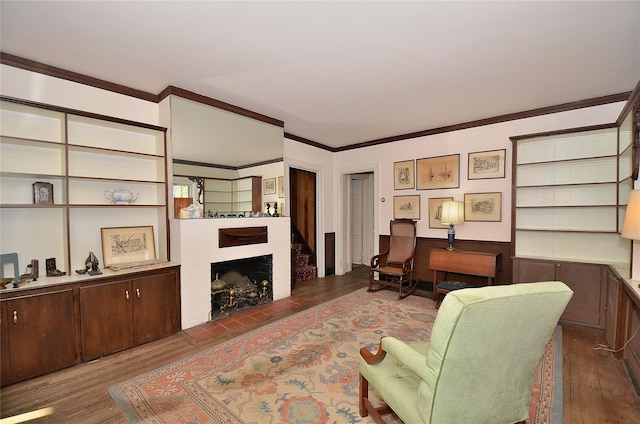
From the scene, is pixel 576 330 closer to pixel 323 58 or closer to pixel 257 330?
pixel 257 330

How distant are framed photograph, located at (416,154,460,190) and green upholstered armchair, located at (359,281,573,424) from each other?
3.29 meters

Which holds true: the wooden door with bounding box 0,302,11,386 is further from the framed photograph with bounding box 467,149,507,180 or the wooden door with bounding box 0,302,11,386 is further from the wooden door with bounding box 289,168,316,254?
the framed photograph with bounding box 467,149,507,180

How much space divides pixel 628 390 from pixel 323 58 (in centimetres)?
360

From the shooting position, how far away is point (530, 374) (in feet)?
4.95

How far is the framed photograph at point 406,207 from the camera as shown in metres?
4.82

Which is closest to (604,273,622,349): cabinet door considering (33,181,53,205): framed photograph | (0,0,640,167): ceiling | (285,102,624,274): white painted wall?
(285,102,624,274): white painted wall

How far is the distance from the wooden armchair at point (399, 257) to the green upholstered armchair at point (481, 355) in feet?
9.77

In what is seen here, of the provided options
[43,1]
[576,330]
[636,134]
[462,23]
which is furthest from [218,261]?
[636,134]

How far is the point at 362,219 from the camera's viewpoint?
6.96m

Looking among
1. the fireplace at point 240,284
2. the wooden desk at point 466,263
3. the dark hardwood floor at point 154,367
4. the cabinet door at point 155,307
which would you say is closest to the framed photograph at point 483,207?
the wooden desk at point 466,263

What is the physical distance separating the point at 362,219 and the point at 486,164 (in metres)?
3.29

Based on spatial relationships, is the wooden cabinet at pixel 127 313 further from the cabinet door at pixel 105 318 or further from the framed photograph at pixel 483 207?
the framed photograph at pixel 483 207

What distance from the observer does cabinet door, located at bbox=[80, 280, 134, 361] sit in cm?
248

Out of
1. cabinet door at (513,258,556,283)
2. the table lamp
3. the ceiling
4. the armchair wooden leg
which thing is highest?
the ceiling
